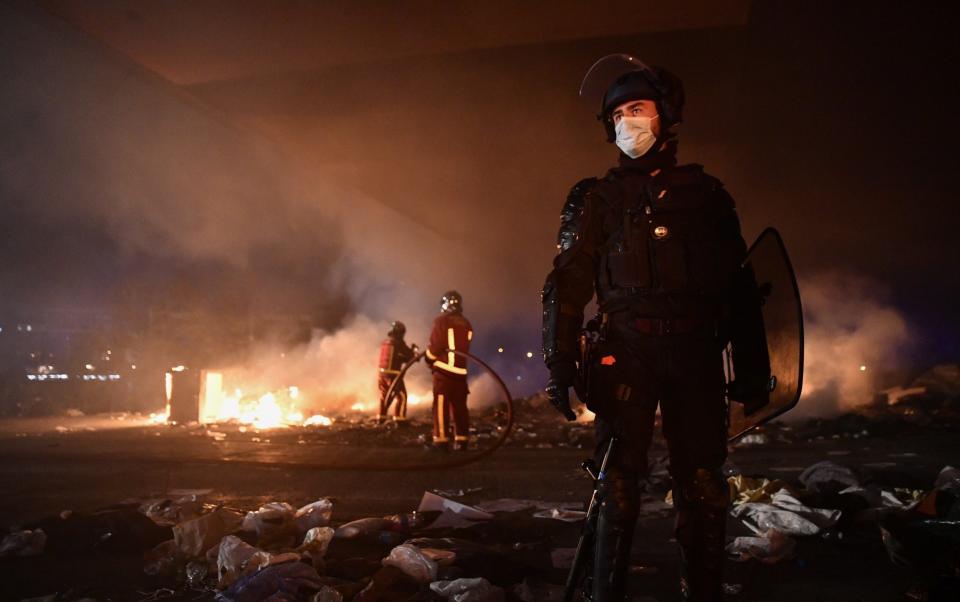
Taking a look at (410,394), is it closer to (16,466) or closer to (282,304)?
(282,304)

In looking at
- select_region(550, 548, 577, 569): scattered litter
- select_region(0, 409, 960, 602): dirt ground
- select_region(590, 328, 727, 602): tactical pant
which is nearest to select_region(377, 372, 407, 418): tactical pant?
select_region(0, 409, 960, 602): dirt ground

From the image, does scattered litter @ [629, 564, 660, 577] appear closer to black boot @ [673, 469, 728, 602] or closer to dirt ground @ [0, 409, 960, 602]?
dirt ground @ [0, 409, 960, 602]

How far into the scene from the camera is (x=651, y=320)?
6.63 feet

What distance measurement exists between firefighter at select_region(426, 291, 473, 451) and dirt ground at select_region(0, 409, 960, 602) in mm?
482

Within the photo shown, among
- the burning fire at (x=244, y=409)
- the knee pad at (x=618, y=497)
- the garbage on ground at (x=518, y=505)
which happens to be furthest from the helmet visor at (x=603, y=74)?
the burning fire at (x=244, y=409)

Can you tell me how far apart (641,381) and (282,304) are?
19.5 metres

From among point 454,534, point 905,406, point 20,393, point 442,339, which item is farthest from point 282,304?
point 454,534

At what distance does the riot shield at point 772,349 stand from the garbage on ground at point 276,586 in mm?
1676

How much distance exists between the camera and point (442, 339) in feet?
23.9

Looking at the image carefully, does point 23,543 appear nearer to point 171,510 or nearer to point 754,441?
point 171,510

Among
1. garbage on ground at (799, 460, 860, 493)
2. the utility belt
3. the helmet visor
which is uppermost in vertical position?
the helmet visor

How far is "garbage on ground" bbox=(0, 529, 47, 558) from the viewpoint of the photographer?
2914 millimetres

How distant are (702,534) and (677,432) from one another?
32 cm

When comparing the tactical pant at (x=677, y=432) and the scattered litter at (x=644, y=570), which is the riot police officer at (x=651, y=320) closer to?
the tactical pant at (x=677, y=432)
